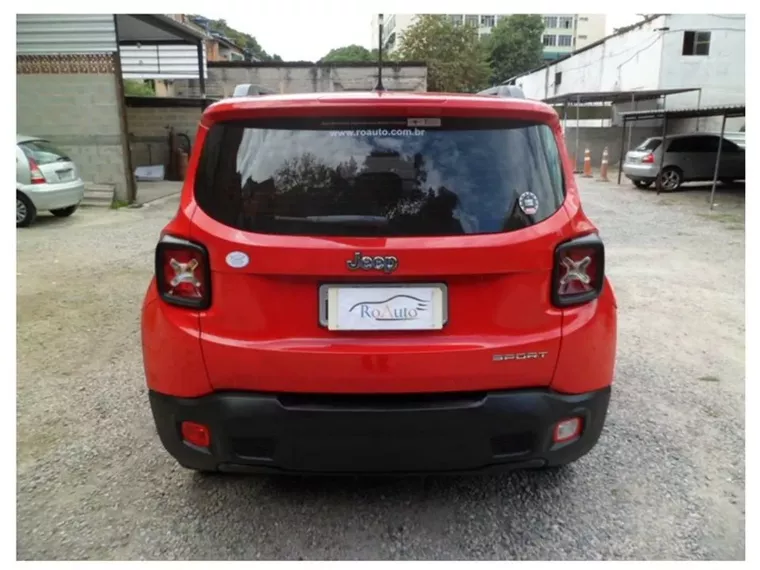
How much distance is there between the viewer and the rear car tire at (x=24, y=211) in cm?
960

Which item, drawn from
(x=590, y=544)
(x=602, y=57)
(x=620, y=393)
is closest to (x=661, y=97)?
(x=602, y=57)

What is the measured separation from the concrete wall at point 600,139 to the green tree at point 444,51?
51.2ft

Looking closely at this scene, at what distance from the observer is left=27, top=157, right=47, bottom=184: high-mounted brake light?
9.64 metres

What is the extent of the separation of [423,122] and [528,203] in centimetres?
49

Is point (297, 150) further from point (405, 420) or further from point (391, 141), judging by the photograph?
point (405, 420)

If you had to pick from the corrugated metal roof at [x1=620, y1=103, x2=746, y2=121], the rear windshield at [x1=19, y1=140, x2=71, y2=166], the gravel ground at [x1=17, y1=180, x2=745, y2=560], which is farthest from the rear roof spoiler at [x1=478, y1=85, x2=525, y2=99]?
the corrugated metal roof at [x1=620, y1=103, x2=746, y2=121]

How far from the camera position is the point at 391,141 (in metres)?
2.16

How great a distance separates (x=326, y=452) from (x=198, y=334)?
25.4 inches

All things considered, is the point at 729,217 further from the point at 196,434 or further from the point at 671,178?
the point at 196,434

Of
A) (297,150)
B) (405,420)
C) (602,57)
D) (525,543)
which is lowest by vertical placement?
(525,543)

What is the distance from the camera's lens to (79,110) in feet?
39.8

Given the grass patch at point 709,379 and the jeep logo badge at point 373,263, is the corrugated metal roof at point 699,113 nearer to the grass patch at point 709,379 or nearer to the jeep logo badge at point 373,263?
→ the grass patch at point 709,379

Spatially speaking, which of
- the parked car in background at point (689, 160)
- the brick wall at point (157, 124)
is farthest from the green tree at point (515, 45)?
the brick wall at point (157, 124)

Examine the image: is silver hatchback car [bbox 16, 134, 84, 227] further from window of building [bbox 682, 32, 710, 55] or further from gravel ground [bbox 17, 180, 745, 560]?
window of building [bbox 682, 32, 710, 55]
